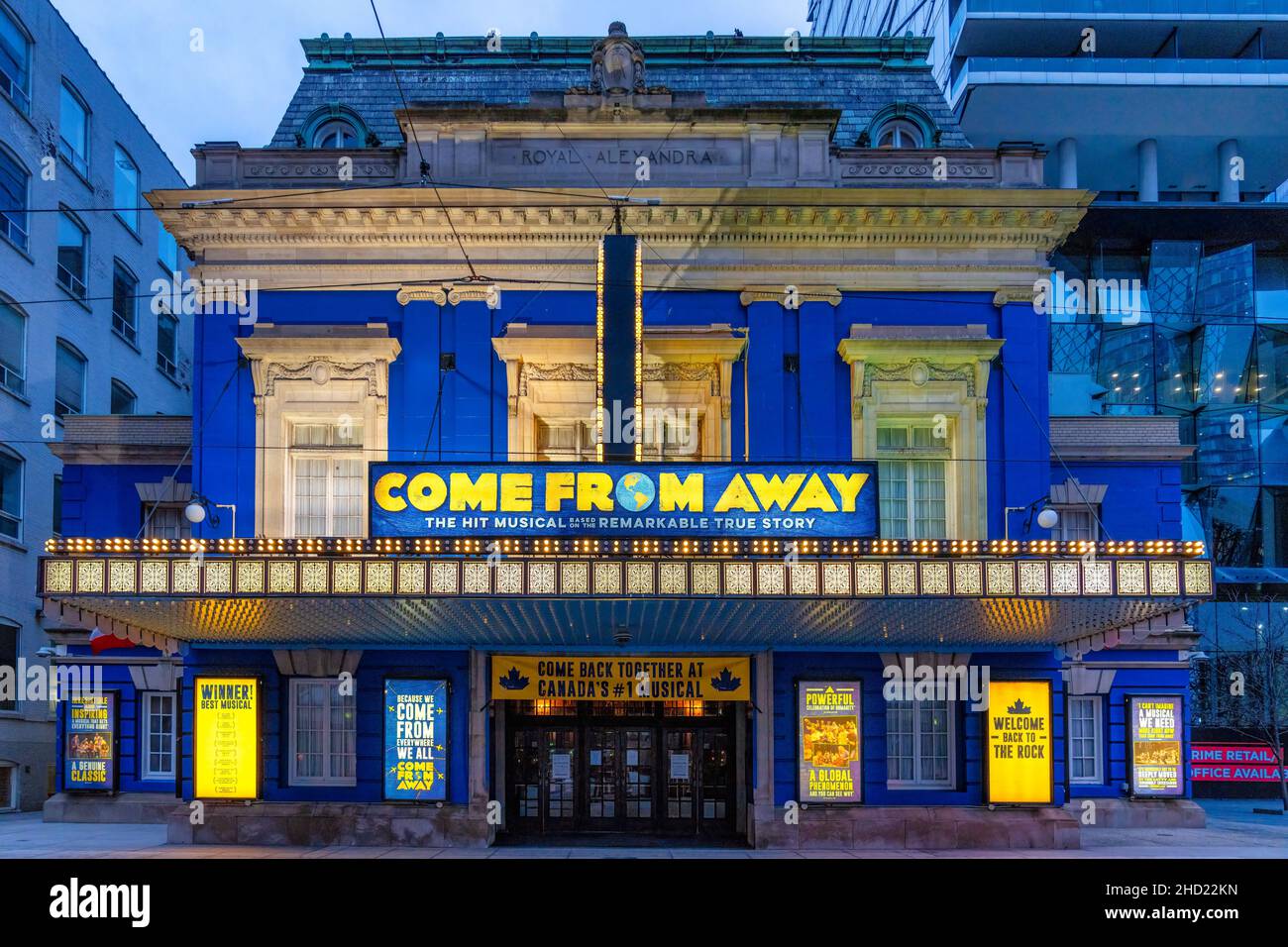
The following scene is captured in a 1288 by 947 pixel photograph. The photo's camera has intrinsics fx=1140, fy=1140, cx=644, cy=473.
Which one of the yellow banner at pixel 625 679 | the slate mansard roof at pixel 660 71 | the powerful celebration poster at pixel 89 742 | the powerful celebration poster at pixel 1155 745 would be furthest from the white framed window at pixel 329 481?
the powerful celebration poster at pixel 1155 745

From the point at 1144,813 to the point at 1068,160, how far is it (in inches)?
1165

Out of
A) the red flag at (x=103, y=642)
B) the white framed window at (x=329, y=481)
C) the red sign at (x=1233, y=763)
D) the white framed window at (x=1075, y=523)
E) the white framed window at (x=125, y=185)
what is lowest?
the red sign at (x=1233, y=763)

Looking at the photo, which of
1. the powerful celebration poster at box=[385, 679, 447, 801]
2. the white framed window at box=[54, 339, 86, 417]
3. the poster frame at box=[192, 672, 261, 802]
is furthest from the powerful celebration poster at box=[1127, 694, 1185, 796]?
the white framed window at box=[54, 339, 86, 417]

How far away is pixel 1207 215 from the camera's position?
3975cm

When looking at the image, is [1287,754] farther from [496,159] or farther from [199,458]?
[199,458]

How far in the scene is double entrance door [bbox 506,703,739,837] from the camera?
21.2m

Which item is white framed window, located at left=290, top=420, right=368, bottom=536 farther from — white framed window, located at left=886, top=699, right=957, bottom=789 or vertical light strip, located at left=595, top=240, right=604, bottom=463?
white framed window, located at left=886, top=699, right=957, bottom=789

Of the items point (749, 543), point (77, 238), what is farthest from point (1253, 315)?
point (77, 238)

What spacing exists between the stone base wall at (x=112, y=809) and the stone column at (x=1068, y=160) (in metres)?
38.2

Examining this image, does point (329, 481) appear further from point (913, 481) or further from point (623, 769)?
point (913, 481)

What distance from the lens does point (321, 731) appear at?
20.5 metres

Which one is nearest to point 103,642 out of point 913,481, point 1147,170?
point 913,481

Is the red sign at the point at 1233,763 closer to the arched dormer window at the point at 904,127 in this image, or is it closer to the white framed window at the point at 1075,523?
the white framed window at the point at 1075,523

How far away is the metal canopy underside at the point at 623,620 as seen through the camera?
1683 cm
